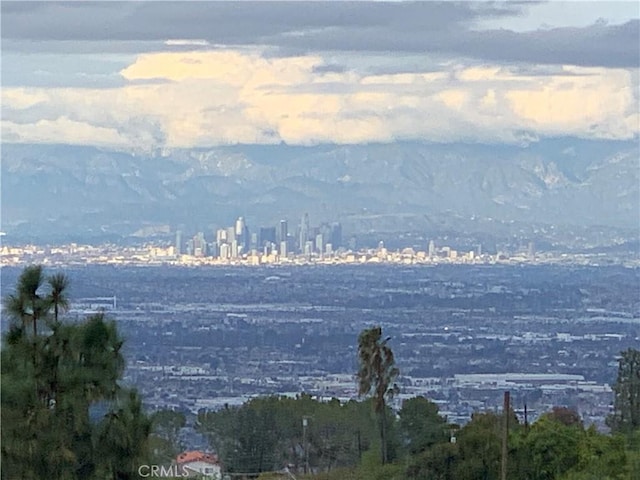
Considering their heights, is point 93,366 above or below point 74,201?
below

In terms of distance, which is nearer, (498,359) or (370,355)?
(370,355)

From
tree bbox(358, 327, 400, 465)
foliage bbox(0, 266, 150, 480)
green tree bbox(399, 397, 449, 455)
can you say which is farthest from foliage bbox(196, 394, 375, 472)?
foliage bbox(0, 266, 150, 480)

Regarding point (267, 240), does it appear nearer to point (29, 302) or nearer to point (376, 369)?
point (376, 369)

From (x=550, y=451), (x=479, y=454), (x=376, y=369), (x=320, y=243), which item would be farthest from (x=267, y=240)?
(x=479, y=454)

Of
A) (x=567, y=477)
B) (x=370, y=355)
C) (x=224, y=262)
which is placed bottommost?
(x=567, y=477)

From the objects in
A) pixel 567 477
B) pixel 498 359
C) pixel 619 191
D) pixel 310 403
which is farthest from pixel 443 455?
pixel 619 191

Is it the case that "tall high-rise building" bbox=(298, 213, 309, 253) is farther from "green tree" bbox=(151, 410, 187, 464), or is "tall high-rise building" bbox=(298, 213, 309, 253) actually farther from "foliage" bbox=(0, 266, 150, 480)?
"foliage" bbox=(0, 266, 150, 480)

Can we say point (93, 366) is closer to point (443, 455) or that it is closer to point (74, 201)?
point (443, 455)
